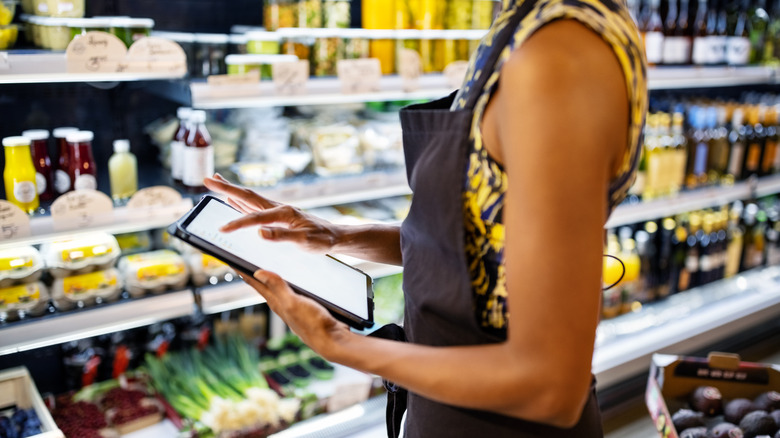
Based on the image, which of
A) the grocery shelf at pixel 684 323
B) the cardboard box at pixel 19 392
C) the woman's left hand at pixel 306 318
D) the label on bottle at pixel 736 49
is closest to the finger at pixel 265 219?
the woman's left hand at pixel 306 318

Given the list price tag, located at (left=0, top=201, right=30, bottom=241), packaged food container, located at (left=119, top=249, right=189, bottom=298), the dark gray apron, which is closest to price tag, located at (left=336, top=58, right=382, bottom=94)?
packaged food container, located at (left=119, top=249, right=189, bottom=298)

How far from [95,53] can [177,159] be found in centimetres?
46

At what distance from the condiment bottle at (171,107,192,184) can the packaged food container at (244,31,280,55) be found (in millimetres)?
287

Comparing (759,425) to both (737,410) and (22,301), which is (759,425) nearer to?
(737,410)

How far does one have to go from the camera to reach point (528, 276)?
717 millimetres

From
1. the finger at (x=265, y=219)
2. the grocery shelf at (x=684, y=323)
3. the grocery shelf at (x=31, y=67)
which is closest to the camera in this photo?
the finger at (x=265, y=219)

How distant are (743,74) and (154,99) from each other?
113 inches

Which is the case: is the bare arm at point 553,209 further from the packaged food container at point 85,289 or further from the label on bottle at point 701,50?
the label on bottle at point 701,50

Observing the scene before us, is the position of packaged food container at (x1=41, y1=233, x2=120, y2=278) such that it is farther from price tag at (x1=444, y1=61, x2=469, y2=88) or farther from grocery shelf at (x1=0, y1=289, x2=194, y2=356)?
price tag at (x1=444, y1=61, x2=469, y2=88)

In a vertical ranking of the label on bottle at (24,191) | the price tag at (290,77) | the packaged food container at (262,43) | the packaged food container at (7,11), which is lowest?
the label on bottle at (24,191)

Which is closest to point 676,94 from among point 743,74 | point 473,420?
point 743,74

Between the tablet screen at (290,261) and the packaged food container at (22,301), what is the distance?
91 cm

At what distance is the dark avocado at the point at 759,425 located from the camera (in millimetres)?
1692

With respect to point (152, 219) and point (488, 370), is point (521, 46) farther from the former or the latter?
point (152, 219)
